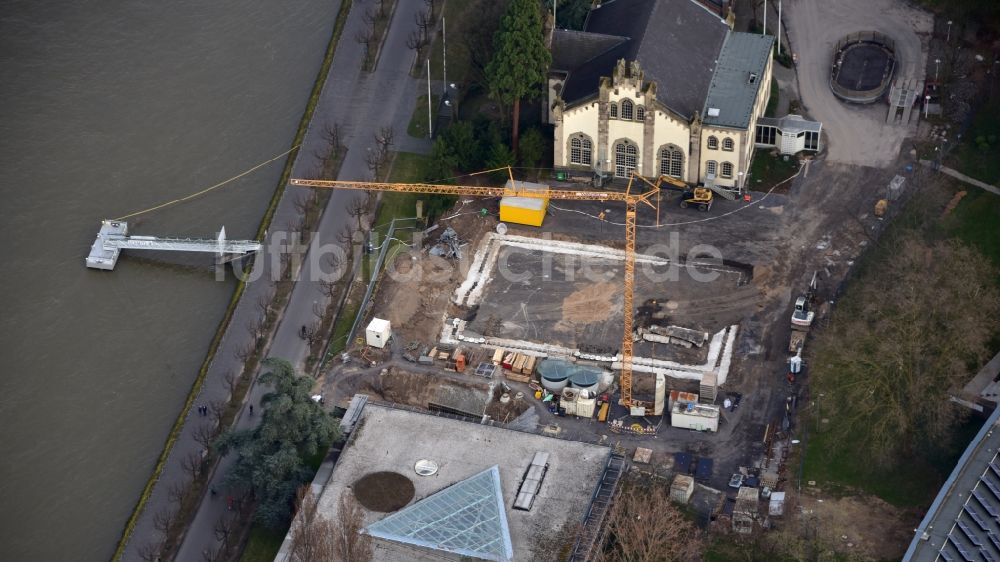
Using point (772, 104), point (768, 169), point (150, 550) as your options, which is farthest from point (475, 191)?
point (150, 550)

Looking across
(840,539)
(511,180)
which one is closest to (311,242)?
(511,180)

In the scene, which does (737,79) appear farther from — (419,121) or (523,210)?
(419,121)

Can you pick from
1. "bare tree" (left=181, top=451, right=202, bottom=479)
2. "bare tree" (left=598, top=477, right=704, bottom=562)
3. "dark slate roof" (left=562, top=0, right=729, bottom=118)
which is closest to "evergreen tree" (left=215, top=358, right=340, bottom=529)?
"bare tree" (left=181, top=451, right=202, bottom=479)

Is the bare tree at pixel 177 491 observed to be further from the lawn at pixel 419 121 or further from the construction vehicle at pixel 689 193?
the construction vehicle at pixel 689 193

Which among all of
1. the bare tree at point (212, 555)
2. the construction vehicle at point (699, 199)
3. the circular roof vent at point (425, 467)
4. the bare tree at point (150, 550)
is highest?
the construction vehicle at point (699, 199)

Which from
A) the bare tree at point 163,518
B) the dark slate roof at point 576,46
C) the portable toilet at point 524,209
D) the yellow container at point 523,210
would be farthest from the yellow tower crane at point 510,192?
the bare tree at point 163,518

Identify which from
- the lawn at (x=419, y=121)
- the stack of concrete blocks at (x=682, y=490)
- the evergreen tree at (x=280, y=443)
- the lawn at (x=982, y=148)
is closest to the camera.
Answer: the stack of concrete blocks at (x=682, y=490)

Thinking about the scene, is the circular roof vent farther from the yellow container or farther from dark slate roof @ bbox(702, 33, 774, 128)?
dark slate roof @ bbox(702, 33, 774, 128)
